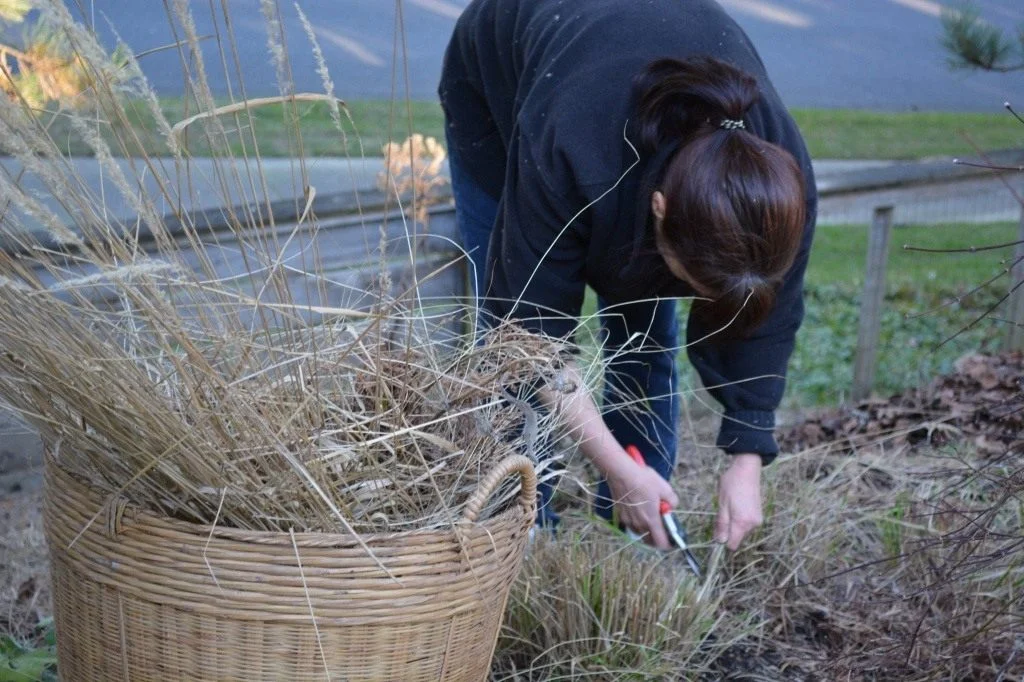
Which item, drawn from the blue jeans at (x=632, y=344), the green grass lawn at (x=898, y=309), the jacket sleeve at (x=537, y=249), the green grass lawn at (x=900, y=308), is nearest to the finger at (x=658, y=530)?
the blue jeans at (x=632, y=344)

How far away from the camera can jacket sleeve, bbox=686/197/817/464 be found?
193 cm

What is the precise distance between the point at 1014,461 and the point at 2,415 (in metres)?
1.85

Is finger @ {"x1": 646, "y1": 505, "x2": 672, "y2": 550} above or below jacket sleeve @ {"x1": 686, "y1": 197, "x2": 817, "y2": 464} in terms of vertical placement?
below

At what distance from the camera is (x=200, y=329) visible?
1354 millimetres

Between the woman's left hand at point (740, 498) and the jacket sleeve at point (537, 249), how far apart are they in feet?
1.46

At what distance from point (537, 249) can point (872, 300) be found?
2.56m

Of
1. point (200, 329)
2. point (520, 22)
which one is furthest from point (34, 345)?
point (520, 22)

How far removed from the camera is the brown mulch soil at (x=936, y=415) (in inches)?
122

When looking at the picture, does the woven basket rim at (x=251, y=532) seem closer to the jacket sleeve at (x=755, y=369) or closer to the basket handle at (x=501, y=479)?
the basket handle at (x=501, y=479)

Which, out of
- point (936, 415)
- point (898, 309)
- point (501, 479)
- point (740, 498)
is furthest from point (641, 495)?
point (898, 309)

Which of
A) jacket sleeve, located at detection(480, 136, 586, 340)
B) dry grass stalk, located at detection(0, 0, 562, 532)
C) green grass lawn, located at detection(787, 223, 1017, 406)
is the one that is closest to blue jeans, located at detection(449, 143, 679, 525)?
jacket sleeve, located at detection(480, 136, 586, 340)

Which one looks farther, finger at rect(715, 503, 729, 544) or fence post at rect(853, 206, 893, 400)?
fence post at rect(853, 206, 893, 400)

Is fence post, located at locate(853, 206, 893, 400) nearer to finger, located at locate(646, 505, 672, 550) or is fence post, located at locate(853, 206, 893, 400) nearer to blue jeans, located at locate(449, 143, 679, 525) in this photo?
blue jeans, located at locate(449, 143, 679, 525)

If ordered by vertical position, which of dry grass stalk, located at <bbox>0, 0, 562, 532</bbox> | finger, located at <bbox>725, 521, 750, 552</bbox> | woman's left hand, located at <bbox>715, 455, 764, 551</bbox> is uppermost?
dry grass stalk, located at <bbox>0, 0, 562, 532</bbox>
